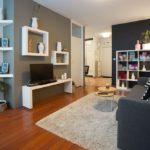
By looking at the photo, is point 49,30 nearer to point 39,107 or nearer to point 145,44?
point 39,107

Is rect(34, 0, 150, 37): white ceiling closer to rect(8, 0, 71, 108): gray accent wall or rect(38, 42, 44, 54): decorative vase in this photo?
rect(8, 0, 71, 108): gray accent wall

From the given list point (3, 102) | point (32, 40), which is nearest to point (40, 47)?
point (32, 40)

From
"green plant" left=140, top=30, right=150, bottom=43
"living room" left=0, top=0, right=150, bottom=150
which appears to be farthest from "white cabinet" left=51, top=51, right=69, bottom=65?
"green plant" left=140, top=30, right=150, bottom=43

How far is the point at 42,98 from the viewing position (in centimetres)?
412

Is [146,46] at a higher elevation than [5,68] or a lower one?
higher

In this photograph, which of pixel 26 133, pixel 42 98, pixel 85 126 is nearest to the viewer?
pixel 26 133

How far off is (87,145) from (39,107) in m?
1.87

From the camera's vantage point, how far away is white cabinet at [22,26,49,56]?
3311 mm

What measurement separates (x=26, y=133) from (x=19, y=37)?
2.13 m

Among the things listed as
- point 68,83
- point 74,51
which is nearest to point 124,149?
point 68,83

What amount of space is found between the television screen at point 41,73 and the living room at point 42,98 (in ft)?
0.56

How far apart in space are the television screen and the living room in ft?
0.56

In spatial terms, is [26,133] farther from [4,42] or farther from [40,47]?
[40,47]

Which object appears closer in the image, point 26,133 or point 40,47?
point 26,133
